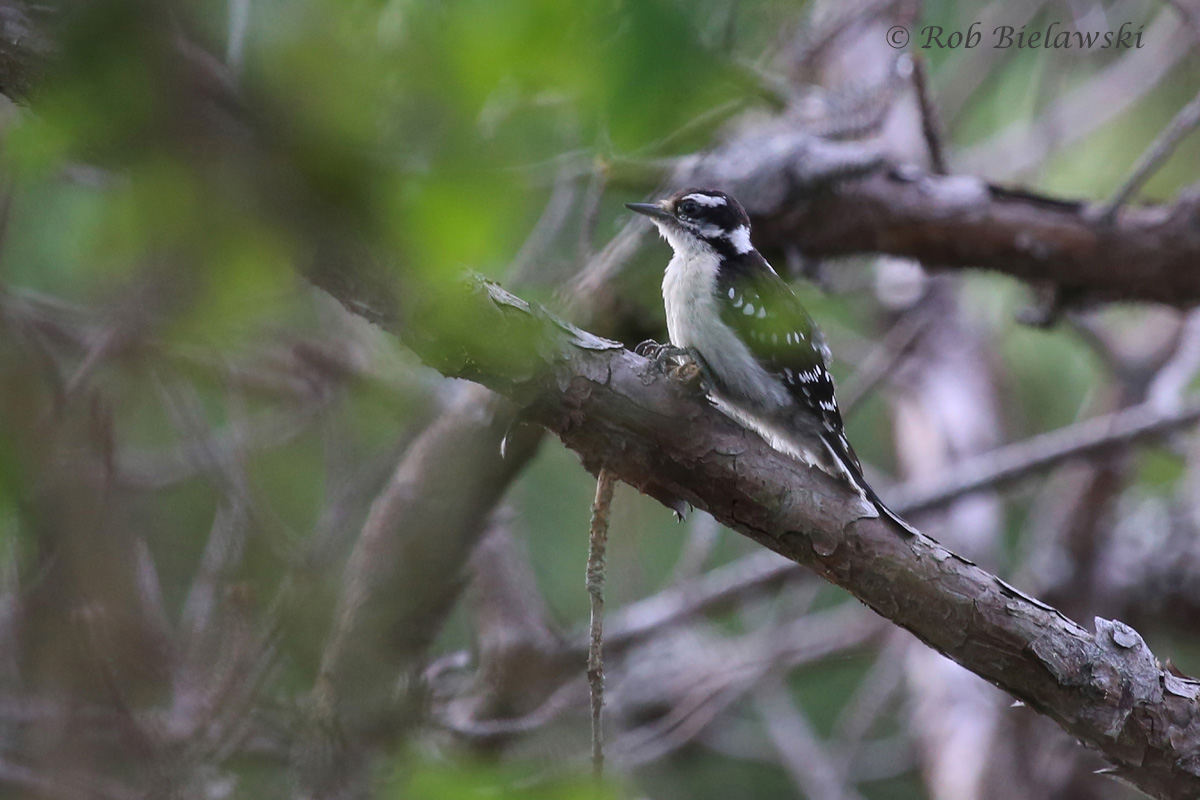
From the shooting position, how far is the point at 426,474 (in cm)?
408

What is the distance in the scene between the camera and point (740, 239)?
12.5 ft

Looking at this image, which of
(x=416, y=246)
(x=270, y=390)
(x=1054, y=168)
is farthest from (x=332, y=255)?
(x=1054, y=168)

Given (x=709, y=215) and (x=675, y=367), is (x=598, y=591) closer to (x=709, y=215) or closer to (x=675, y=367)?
(x=675, y=367)

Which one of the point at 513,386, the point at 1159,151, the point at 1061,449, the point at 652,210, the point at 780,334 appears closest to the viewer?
the point at 513,386

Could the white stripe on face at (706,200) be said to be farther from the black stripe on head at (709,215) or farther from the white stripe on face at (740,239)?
the white stripe on face at (740,239)

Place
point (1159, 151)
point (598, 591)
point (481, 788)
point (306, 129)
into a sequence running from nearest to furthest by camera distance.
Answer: point (306, 129) < point (481, 788) < point (598, 591) < point (1159, 151)

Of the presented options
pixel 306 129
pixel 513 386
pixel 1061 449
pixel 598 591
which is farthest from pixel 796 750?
pixel 306 129

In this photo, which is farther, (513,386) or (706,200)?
(706,200)

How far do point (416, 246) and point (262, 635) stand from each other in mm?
1400

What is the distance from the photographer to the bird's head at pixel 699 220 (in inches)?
147

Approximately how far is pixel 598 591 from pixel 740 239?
178cm

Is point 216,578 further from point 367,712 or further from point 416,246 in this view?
point 416,246

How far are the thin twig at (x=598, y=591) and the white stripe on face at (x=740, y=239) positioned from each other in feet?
4.67

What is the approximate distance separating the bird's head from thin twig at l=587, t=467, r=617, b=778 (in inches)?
55.1
